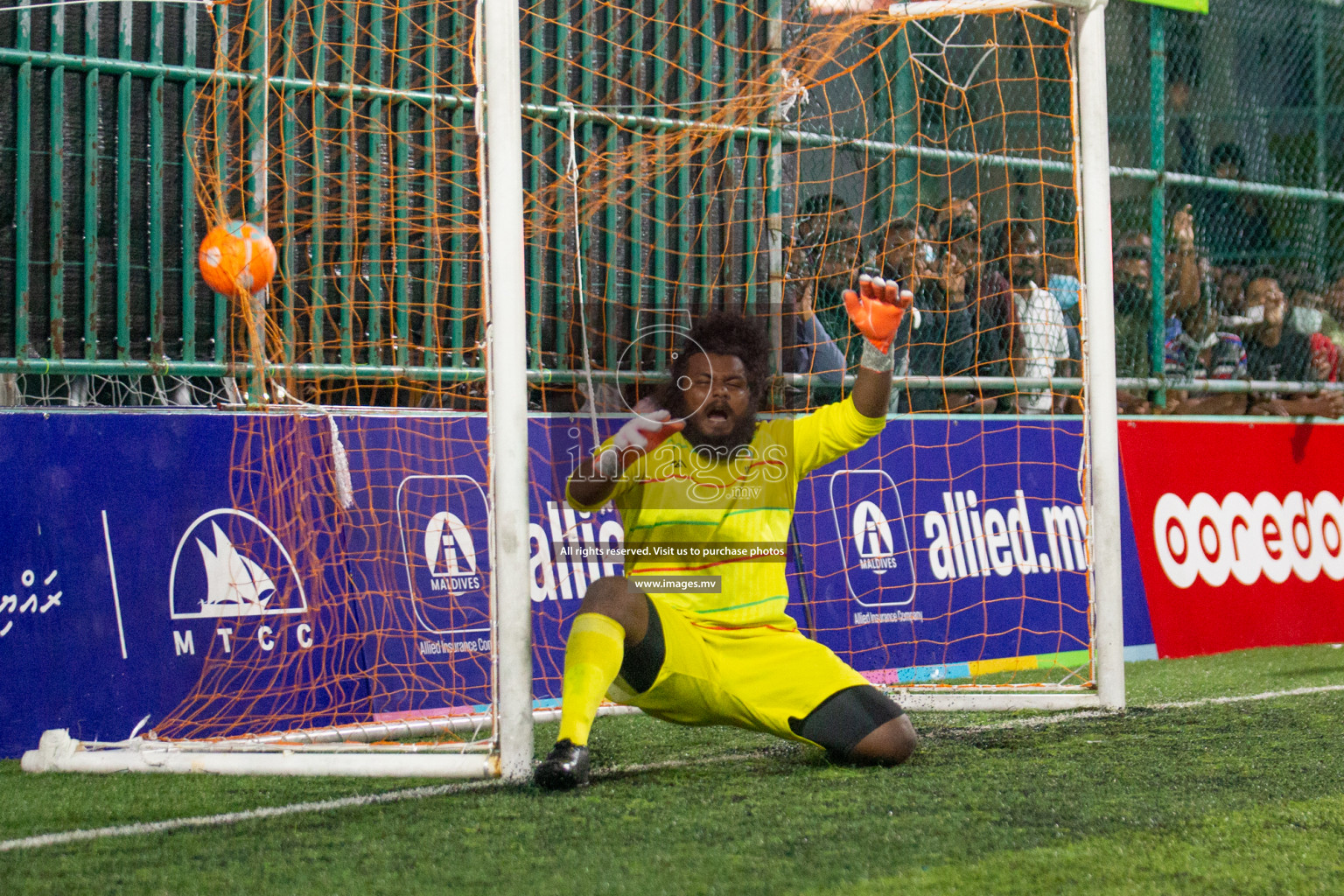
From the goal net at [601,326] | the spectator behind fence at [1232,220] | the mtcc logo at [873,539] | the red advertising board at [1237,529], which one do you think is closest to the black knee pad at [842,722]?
the goal net at [601,326]

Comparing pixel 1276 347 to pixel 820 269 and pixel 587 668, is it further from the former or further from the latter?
pixel 587 668

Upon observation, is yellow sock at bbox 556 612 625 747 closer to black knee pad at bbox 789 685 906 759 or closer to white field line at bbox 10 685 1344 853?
white field line at bbox 10 685 1344 853

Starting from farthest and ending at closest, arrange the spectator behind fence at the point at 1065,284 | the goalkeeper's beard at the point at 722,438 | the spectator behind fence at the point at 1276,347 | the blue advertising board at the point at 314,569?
the spectator behind fence at the point at 1276,347, the spectator behind fence at the point at 1065,284, the blue advertising board at the point at 314,569, the goalkeeper's beard at the point at 722,438

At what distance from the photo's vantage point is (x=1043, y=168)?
8305 millimetres

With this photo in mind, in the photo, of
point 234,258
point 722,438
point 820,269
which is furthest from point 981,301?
point 234,258

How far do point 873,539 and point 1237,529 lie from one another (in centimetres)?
268

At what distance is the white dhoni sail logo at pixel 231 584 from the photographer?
533cm

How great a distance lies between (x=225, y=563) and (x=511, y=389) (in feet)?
6.45

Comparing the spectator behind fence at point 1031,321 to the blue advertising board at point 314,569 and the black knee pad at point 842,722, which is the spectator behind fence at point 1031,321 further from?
the black knee pad at point 842,722

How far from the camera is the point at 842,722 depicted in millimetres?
4195

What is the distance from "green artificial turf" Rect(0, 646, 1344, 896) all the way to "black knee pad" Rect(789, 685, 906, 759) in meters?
0.11

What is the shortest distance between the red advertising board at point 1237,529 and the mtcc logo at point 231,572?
15.2 feet

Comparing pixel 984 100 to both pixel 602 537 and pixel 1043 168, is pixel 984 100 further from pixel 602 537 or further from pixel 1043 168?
pixel 602 537

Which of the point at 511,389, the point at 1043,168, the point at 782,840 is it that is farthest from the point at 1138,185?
the point at 782,840
